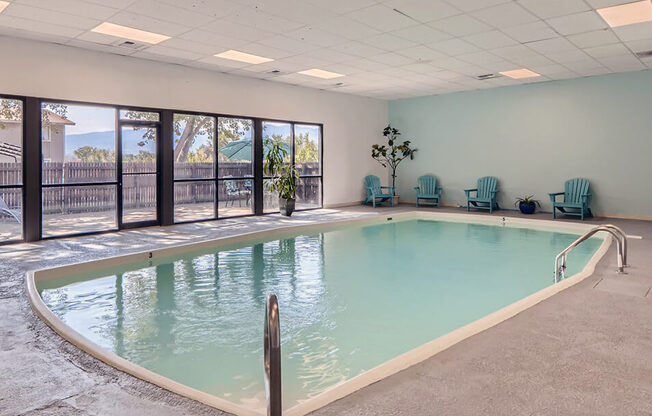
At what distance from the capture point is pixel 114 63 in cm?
754

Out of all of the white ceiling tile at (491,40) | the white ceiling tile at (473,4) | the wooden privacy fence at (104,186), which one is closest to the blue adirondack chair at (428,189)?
the wooden privacy fence at (104,186)

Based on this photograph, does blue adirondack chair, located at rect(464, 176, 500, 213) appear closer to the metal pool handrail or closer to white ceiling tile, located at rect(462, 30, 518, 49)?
white ceiling tile, located at rect(462, 30, 518, 49)

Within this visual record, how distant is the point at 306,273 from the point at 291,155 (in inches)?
221

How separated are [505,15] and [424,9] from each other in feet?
3.46

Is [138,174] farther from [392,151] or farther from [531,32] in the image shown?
[392,151]

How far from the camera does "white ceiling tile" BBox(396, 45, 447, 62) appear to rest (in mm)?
7340

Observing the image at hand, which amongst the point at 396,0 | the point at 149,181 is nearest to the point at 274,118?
the point at 149,181

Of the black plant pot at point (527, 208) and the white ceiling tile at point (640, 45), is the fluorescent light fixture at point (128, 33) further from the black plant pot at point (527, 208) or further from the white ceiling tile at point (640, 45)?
the black plant pot at point (527, 208)

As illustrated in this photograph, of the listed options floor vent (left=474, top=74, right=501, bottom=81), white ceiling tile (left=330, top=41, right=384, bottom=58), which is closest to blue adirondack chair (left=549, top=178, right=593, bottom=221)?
floor vent (left=474, top=74, right=501, bottom=81)

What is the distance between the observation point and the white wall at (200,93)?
673 cm

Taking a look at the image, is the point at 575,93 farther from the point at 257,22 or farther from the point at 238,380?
the point at 238,380

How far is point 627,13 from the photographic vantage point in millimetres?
5746

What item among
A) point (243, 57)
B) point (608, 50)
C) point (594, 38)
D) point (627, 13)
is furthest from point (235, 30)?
point (608, 50)

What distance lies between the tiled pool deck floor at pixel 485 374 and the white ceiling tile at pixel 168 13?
11.0ft
